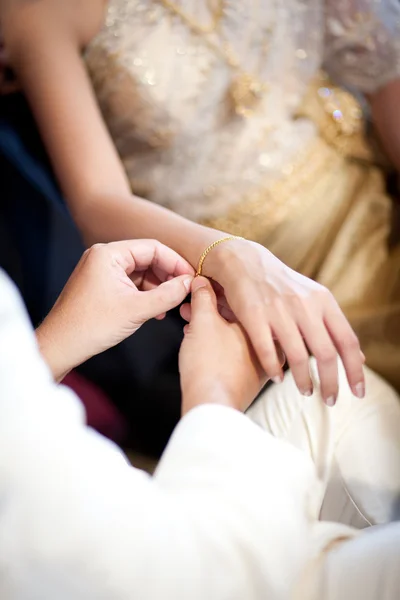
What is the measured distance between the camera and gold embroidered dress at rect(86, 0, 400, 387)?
68 cm

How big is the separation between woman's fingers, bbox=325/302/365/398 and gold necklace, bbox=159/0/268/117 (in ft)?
1.21

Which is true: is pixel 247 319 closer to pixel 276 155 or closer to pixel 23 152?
pixel 276 155

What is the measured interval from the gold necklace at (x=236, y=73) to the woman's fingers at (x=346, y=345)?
0.37 metres

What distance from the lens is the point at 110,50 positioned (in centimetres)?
68

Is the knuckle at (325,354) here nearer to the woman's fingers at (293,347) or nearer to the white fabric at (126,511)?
the woman's fingers at (293,347)

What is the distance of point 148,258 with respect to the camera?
0.51 metres

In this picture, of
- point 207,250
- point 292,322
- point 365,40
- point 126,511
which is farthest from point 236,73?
point 126,511

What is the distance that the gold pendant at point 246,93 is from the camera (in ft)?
2.32

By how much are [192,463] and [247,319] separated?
0.15 metres

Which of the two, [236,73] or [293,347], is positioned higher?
[236,73]

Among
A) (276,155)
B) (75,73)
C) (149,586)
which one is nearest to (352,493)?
(149,586)

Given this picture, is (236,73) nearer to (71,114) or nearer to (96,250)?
(71,114)

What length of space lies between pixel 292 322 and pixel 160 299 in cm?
11

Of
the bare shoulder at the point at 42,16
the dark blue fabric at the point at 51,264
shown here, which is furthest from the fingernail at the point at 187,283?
the bare shoulder at the point at 42,16
